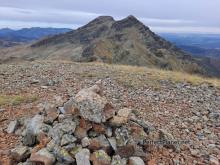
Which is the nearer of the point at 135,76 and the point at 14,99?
the point at 14,99

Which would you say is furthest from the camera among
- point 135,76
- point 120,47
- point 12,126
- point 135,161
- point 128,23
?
point 128,23

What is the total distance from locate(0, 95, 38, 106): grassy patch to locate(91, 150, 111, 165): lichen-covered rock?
6.07 meters

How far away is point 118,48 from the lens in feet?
307

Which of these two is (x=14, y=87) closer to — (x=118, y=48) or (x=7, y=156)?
(x=7, y=156)

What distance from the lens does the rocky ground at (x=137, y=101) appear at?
40.7ft

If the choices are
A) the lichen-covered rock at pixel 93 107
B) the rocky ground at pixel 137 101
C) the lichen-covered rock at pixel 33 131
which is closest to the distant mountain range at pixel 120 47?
the rocky ground at pixel 137 101

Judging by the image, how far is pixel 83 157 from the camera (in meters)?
10.5

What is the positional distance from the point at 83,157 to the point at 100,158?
1.59 feet

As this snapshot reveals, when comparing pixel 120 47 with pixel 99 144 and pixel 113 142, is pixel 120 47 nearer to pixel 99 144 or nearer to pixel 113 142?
pixel 113 142

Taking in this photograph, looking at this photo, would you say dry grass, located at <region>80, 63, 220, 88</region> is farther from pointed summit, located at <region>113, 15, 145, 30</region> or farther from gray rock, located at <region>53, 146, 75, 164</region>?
pointed summit, located at <region>113, 15, 145, 30</region>

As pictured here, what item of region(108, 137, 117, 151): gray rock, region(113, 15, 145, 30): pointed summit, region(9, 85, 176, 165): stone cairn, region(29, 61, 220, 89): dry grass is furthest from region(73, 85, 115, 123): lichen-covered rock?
region(113, 15, 145, 30): pointed summit

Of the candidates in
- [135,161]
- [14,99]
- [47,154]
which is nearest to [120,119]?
[135,161]

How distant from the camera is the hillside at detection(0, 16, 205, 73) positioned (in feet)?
283

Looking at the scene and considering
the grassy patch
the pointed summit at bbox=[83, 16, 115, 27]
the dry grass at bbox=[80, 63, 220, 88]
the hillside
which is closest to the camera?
the grassy patch
